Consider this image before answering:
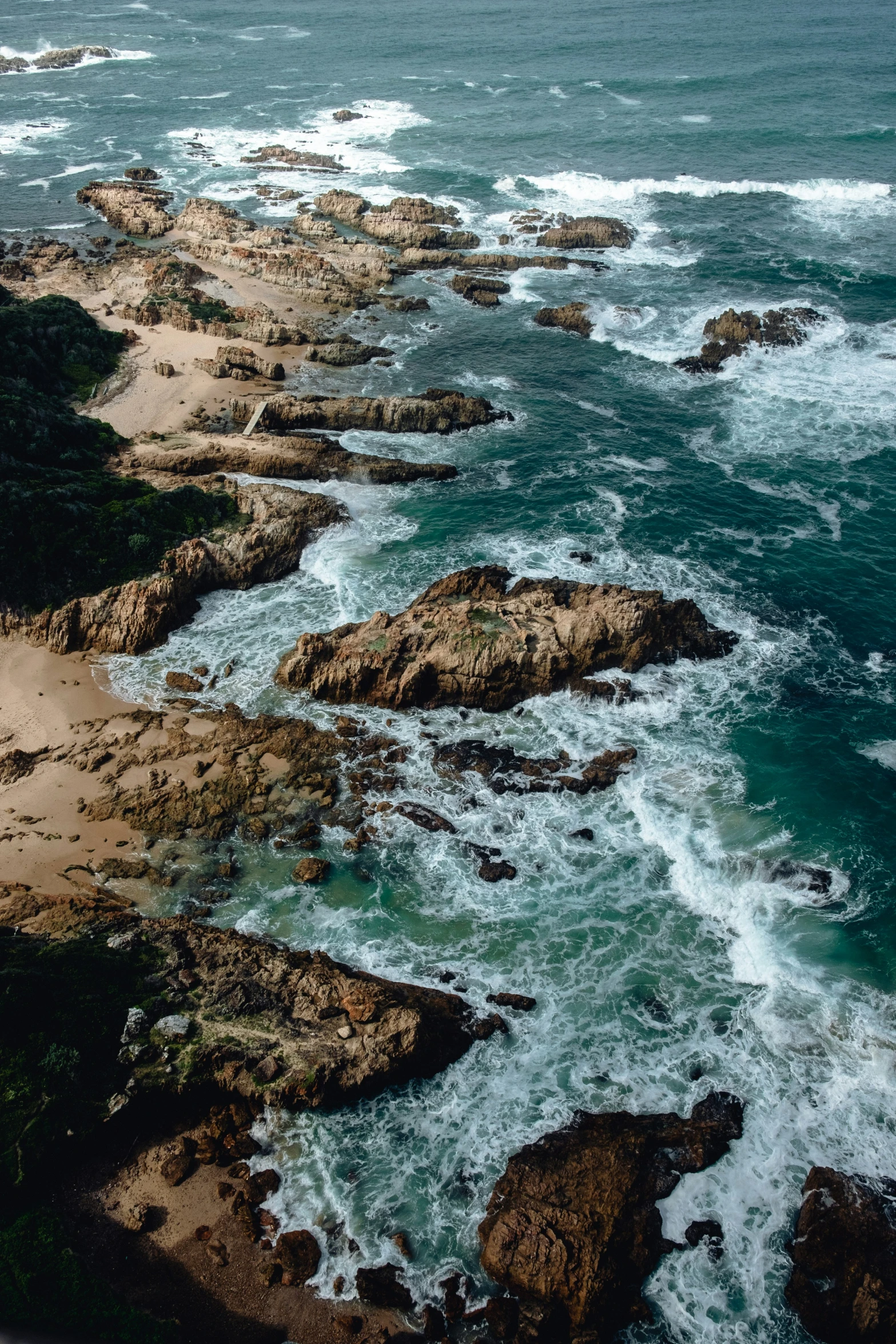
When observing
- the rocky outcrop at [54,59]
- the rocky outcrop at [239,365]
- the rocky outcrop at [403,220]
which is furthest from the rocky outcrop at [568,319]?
the rocky outcrop at [54,59]

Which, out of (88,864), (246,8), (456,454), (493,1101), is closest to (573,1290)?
(493,1101)

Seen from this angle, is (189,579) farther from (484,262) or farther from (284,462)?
(484,262)

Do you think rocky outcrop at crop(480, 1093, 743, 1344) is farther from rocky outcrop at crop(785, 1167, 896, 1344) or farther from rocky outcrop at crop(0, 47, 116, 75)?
rocky outcrop at crop(0, 47, 116, 75)

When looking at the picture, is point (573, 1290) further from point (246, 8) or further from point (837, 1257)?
point (246, 8)

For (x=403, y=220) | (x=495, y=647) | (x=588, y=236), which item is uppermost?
(x=403, y=220)

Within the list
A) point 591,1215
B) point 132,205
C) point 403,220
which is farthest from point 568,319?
point 591,1215

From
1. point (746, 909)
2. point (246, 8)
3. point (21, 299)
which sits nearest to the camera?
point (746, 909)
